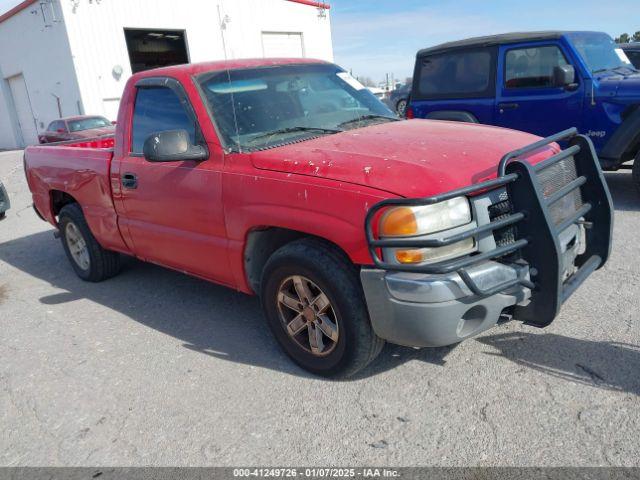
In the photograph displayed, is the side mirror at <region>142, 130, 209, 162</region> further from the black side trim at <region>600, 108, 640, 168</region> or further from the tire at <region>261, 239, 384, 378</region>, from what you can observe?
the black side trim at <region>600, 108, 640, 168</region>

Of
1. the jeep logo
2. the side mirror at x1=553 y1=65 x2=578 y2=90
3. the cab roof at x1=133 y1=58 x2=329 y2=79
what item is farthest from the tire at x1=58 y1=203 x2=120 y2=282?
the jeep logo

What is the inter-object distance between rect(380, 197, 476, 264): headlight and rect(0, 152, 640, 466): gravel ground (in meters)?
0.82

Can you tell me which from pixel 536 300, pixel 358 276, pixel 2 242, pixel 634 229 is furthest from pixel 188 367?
pixel 2 242

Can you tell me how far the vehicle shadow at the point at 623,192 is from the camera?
6134 millimetres

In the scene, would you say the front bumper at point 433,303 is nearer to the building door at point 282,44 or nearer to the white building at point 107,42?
the white building at point 107,42

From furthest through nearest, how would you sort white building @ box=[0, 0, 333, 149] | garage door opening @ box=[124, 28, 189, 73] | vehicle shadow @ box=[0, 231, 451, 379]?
garage door opening @ box=[124, 28, 189, 73] < white building @ box=[0, 0, 333, 149] < vehicle shadow @ box=[0, 231, 451, 379]

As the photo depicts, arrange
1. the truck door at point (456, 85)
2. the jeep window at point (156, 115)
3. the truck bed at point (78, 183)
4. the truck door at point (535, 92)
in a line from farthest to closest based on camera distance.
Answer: the truck door at point (456, 85)
the truck door at point (535, 92)
the truck bed at point (78, 183)
the jeep window at point (156, 115)

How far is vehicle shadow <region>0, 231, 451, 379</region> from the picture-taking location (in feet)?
11.1

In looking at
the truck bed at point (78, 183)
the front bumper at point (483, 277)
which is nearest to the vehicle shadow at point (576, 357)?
the front bumper at point (483, 277)

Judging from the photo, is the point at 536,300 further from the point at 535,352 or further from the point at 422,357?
the point at 422,357

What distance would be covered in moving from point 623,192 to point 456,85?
2559 millimetres

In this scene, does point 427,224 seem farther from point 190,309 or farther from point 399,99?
point 399,99

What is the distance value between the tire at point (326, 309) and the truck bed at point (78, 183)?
6.44 ft

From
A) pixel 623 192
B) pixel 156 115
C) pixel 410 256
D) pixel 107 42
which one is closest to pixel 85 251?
pixel 156 115
